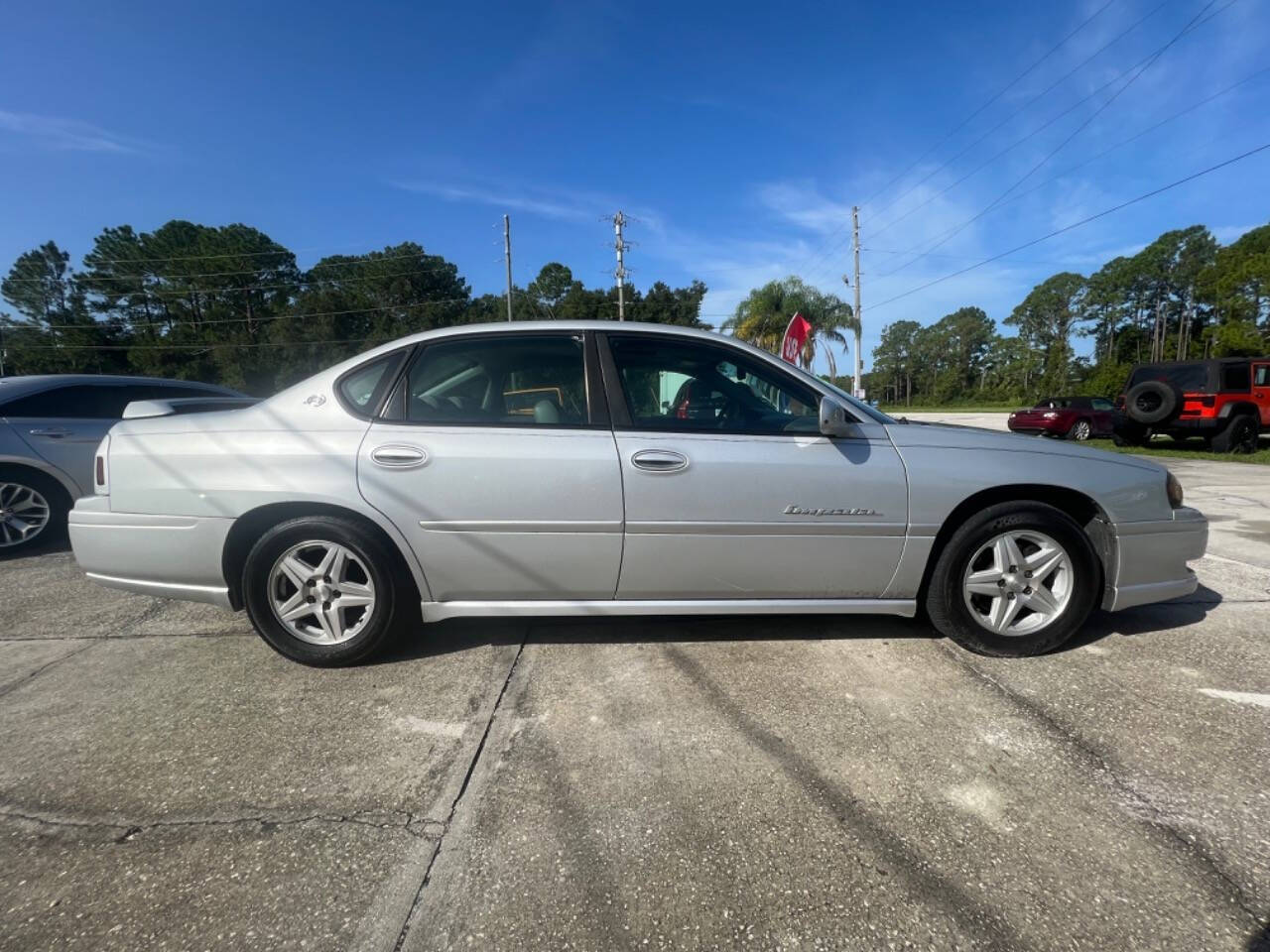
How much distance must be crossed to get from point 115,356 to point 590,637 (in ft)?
193

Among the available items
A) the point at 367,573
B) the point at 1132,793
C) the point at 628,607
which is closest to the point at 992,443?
the point at 1132,793

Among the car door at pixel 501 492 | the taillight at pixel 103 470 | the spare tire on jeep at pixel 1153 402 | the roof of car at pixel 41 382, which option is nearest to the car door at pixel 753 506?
the car door at pixel 501 492

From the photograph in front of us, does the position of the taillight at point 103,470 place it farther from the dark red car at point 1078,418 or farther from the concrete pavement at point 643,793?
the dark red car at point 1078,418

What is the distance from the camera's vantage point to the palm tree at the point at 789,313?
28.8 meters

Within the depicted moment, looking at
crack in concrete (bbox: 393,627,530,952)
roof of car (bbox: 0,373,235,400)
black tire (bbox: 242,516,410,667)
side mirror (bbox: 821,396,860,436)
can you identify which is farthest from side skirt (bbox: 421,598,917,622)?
roof of car (bbox: 0,373,235,400)

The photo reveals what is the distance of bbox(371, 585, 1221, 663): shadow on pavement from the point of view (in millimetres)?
2846

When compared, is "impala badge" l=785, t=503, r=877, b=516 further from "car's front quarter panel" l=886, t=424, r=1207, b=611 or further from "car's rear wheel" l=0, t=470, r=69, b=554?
"car's rear wheel" l=0, t=470, r=69, b=554

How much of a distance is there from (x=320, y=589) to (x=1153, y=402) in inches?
567

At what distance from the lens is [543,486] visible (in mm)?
2445

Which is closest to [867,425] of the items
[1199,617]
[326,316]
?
[1199,617]

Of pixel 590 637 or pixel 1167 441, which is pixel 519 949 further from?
pixel 1167 441

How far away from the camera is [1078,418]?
15.6 meters

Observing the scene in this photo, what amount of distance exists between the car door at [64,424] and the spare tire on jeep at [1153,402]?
15.5 m

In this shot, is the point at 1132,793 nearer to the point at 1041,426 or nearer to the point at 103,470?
the point at 103,470
